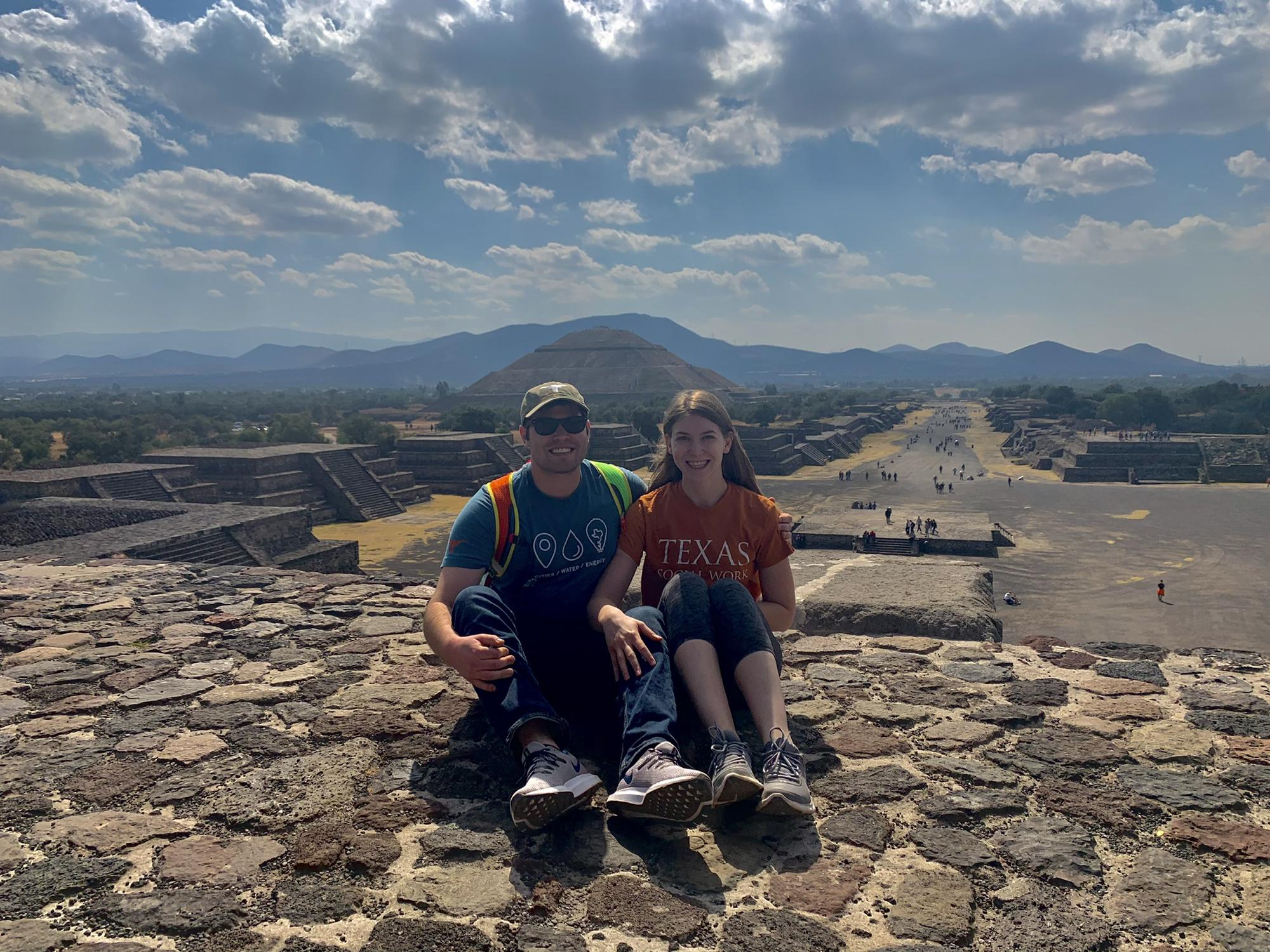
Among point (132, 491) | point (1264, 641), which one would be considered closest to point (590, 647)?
point (1264, 641)

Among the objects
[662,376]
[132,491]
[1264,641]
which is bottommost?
[1264,641]

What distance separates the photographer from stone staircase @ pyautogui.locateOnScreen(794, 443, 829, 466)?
48531 millimetres

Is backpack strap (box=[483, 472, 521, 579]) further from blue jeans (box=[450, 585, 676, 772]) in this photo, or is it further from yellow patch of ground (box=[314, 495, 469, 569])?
yellow patch of ground (box=[314, 495, 469, 569])

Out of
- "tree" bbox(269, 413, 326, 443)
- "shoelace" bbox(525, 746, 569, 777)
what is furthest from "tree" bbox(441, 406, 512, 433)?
"shoelace" bbox(525, 746, 569, 777)

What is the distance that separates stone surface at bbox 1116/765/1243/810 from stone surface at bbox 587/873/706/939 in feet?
5.14

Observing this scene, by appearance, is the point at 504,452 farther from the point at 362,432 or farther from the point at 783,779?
the point at 783,779

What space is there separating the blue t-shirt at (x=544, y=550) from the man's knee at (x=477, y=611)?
0.68ft

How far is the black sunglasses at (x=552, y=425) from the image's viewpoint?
2.86 metres

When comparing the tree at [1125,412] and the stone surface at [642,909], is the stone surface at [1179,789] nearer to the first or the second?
the stone surface at [642,909]

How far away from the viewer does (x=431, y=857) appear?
6.89 feet

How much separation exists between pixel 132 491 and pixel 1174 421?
69208 millimetres

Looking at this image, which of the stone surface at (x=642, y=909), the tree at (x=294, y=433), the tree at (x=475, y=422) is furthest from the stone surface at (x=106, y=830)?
the tree at (x=475, y=422)

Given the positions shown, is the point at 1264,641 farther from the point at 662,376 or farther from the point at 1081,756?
the point at 662,376

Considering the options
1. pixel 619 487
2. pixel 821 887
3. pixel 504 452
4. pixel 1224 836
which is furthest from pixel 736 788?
pixel 504 452
